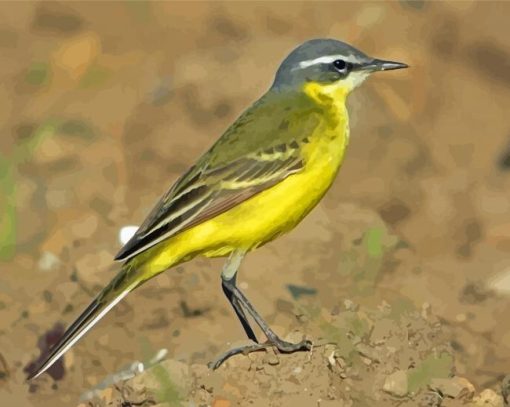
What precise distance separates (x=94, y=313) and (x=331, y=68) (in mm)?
1864

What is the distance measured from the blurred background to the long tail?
83cm

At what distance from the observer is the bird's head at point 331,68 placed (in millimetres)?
7707

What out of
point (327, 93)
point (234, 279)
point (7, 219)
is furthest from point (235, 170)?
point (7, 219)

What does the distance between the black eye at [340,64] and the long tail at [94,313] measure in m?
1.58

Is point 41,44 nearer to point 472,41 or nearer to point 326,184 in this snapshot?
point 472,41

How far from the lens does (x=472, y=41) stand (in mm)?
13141

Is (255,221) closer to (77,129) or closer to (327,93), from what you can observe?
(327,93)

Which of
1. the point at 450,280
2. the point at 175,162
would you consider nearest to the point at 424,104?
the point at 175,162

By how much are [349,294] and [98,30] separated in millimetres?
6464

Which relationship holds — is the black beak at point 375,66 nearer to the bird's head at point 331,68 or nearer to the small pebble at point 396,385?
the bird's head at point 331,68

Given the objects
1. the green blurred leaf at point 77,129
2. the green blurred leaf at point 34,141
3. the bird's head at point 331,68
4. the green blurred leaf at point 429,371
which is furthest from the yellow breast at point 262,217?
the green blurred leaf at point 77,129

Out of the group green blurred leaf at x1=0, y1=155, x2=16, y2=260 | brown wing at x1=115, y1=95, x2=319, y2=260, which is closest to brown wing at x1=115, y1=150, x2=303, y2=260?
brown wing at x1=115, y1=95, x2=319, y2=260

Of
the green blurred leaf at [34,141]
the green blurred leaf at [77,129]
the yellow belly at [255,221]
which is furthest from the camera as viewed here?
the green blurred leaf at [77,129]

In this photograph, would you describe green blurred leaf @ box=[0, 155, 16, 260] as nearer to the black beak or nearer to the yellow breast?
the yellow breast
